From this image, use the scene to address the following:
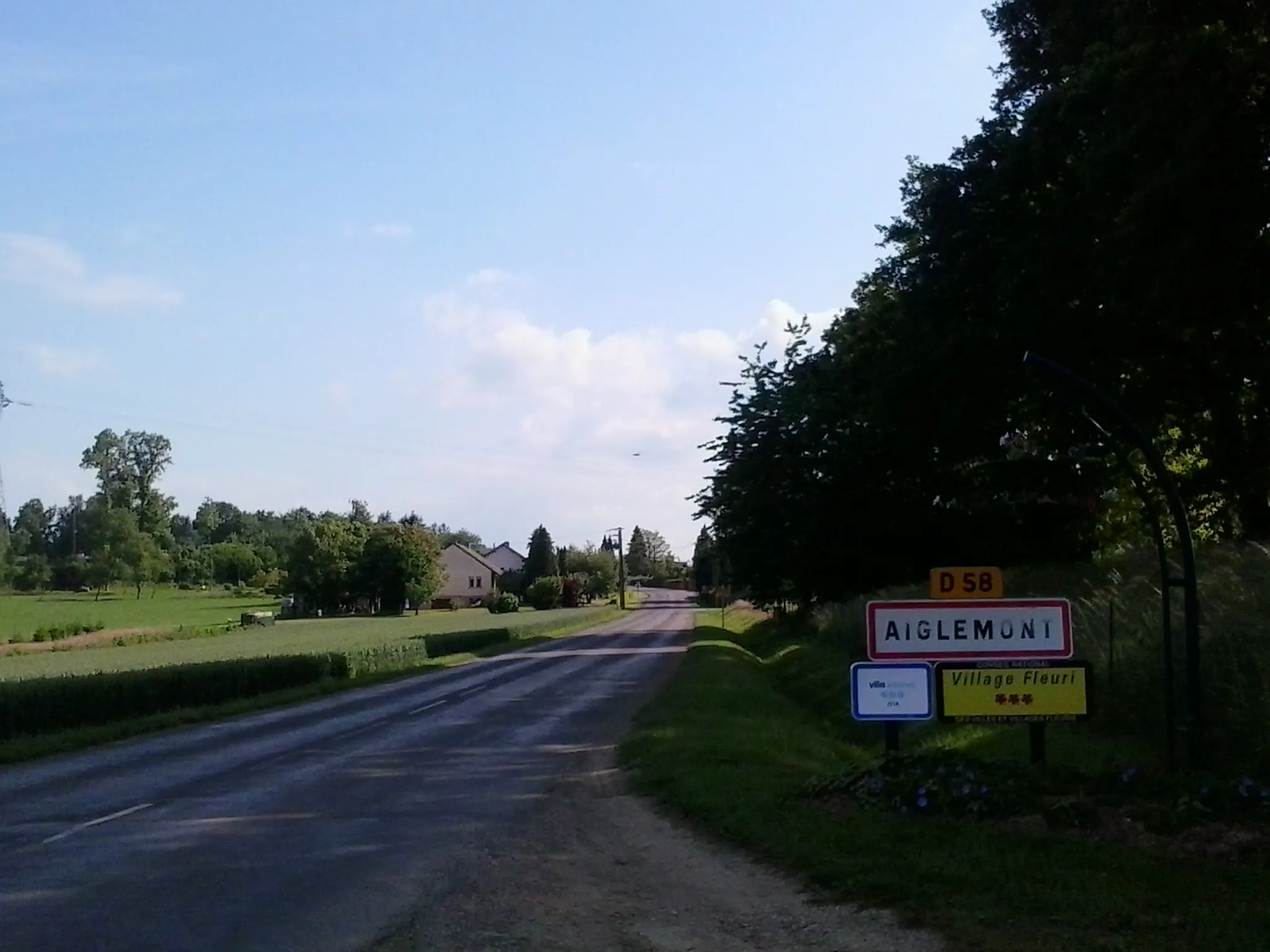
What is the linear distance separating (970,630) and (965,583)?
59cm

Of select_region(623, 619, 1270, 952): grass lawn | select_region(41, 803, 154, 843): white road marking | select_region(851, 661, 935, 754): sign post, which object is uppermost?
select_region(851, 661, 935, 754): sign post

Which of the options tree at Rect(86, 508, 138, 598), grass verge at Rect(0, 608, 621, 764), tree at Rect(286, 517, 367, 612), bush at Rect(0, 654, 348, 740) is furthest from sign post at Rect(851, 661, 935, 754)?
tree at Rect(86, 508, 138, 598)

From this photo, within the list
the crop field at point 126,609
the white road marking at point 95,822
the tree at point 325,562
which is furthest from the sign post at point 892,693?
the tree at point 325,562

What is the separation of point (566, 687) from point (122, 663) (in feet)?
77.1

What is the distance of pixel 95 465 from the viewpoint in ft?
462

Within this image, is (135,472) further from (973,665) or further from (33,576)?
(973,665)

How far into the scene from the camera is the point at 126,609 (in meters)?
105

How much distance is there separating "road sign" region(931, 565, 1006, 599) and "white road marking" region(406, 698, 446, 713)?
53.5 ft

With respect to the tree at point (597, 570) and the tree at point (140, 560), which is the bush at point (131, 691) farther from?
the tree at point (597, 570)

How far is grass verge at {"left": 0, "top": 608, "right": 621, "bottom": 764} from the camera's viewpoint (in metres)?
21.5

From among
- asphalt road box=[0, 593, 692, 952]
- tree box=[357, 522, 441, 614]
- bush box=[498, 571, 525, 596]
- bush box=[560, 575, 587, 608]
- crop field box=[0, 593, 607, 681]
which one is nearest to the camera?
asphalt road box=[0, 593, 692, 952]

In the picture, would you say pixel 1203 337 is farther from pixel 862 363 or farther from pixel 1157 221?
pixel 862 363

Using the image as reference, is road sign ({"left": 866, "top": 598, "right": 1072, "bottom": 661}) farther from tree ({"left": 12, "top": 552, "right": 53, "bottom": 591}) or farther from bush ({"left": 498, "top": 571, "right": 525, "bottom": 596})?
bush ({"left": 498, "top": 571, "right": 525, "bottom": 596})

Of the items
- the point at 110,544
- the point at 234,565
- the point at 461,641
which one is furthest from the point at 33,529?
the point at 461,641
